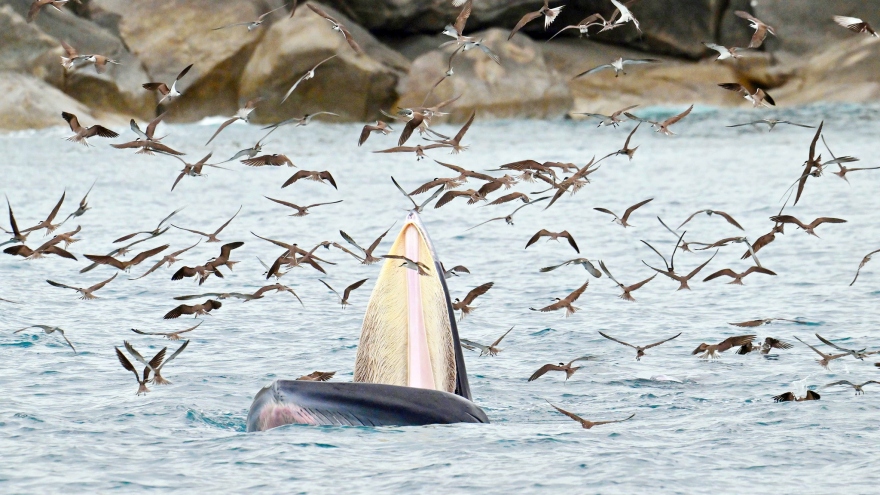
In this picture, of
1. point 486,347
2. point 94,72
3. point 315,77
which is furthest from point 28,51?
point 486,347

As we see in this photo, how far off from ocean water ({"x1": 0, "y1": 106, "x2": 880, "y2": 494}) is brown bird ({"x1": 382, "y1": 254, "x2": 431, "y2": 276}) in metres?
1.15

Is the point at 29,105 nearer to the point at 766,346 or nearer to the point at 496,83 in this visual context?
the point at 496,83

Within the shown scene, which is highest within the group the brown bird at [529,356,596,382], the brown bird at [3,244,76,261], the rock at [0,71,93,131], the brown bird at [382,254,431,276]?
the rock at [0,71,93,131]

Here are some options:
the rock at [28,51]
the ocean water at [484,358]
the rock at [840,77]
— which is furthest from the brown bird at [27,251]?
the rock at [840,77]

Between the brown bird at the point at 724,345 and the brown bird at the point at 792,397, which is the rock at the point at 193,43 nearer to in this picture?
the brown bird at the point at 724,345

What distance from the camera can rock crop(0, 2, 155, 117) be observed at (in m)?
39.2

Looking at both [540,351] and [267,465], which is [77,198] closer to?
[540,351]

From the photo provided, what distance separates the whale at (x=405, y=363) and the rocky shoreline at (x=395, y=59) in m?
30.0

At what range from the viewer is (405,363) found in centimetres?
875

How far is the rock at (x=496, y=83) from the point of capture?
137ft

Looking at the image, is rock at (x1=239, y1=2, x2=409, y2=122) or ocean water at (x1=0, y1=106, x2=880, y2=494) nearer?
ocean water at (x1=0, y1=106, x2=880, y2=494)

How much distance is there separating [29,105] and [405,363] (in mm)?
31043

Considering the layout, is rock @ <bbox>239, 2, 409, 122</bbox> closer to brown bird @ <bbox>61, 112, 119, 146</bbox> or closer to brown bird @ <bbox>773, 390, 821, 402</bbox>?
brown bird @ <bbox>61, 112, 119, 146</bbox>

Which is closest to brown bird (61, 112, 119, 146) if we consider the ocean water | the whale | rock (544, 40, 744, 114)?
the ocean water
